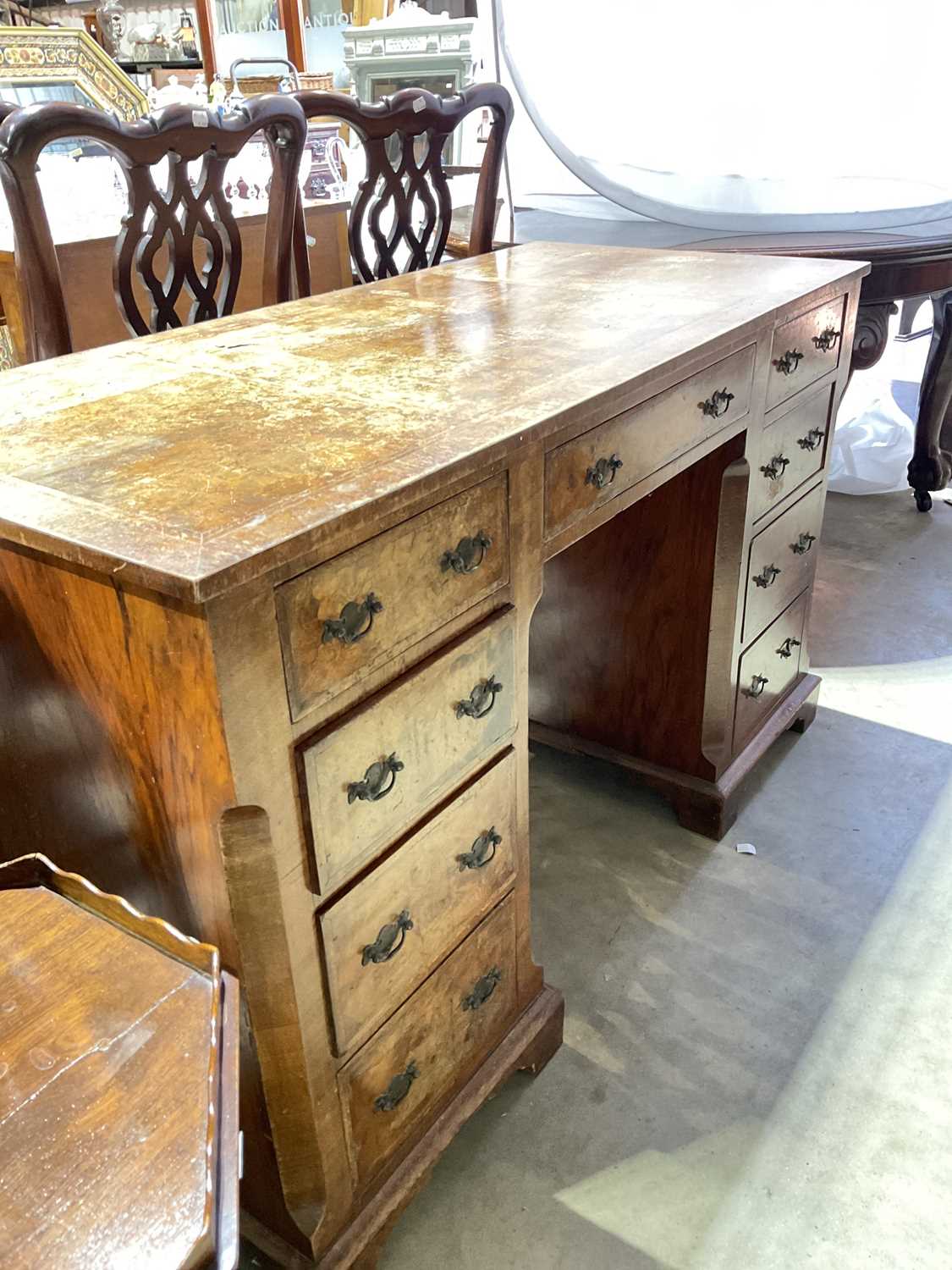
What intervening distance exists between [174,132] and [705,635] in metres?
Result: 1.09

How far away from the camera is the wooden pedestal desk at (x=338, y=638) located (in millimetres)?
743

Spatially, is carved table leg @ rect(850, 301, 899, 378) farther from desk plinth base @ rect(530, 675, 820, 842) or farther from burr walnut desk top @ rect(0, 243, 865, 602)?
desk plinth base @ rect(530, 675, 820, 842)

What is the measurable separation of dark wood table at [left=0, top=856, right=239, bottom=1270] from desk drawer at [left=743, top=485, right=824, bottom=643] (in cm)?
112

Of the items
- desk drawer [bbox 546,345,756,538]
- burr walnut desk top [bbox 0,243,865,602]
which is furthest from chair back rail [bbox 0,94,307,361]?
desk drawer [bbox 546,345,756,538]

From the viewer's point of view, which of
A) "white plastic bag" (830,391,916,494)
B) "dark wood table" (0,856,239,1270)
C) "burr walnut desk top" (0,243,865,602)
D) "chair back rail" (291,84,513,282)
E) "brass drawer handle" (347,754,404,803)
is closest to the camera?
"dark wood table" (0,856,239,1270)

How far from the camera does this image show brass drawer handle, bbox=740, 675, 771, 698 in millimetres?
1682

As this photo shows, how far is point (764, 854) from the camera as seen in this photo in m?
1.68

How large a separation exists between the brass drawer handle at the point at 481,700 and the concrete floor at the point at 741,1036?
1.91ft

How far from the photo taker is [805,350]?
1.51 m

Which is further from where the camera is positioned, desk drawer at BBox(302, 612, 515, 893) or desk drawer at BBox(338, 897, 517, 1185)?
desk drawer at BBox(338, 897, 517, 1185)

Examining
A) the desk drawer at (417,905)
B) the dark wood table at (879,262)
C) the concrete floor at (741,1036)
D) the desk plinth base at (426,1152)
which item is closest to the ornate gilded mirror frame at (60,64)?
the dark wood table at (879,262)

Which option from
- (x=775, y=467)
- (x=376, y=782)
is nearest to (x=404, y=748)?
(x=376, y=782)

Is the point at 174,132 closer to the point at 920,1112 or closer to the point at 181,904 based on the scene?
the point at 181,904

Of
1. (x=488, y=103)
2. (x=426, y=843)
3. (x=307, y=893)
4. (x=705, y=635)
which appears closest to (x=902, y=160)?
(x=488, y=103)
